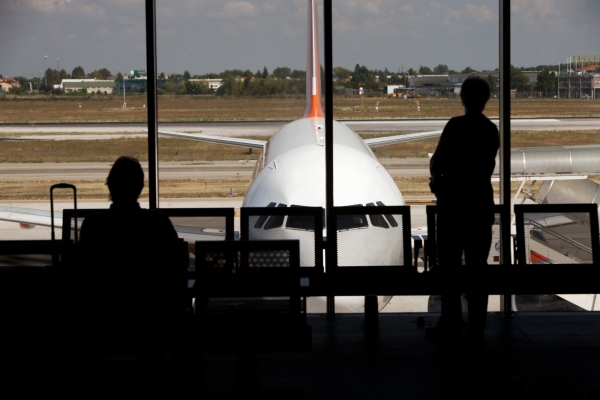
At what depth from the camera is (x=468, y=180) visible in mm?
4230

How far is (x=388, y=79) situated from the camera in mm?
18766

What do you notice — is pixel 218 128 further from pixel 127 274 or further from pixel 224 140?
pixel 127 274

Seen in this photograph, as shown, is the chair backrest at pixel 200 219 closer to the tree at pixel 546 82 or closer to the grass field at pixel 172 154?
the tree at pixel 546 82

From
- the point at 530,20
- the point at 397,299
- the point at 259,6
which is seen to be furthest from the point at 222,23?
the point at 530,20

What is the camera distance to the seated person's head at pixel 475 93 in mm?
4164

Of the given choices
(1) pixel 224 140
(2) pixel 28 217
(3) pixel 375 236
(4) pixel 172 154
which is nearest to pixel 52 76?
(2) pixel 28 217

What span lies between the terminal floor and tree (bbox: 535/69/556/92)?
3.40m

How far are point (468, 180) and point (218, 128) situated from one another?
3093cm

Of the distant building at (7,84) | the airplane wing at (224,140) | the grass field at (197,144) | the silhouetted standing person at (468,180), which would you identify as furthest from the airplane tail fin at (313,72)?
the silhouetted standing person at (468,180)

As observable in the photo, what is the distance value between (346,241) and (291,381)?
2.82 m

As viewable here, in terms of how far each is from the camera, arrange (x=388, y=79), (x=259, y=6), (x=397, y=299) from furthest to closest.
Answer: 1. (x=259, y=6)
2. (x=388, y=79)
3. (x=397, y=299)

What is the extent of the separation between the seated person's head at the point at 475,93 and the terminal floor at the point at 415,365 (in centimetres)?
142

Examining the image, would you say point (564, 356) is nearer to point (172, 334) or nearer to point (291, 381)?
point (291, 381)

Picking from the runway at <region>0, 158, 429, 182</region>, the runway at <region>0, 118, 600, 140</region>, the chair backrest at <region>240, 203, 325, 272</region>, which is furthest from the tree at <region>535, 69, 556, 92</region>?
the runway at <region>0, 118, 600, 140</region>
